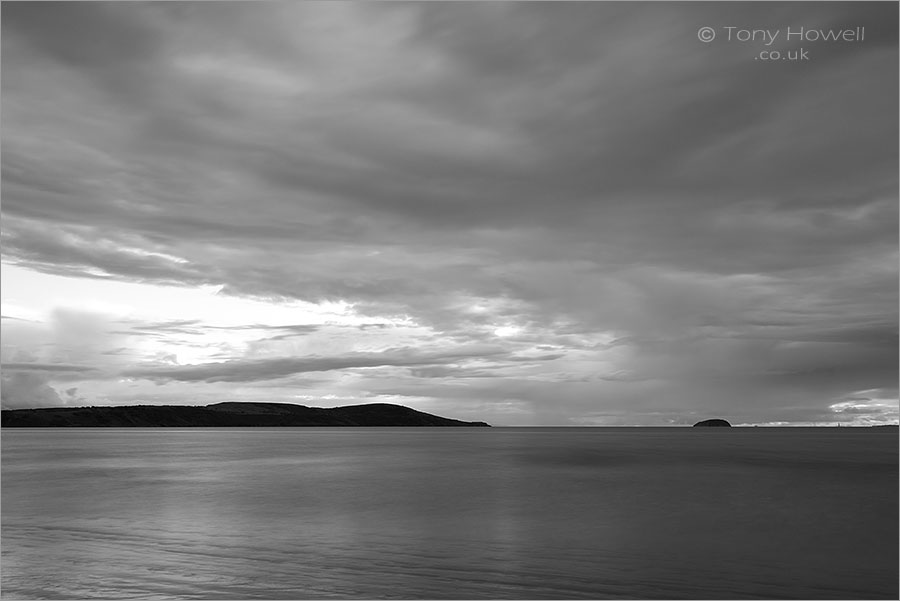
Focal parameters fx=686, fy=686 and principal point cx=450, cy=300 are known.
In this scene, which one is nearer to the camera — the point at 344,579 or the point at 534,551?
the point at 344,579

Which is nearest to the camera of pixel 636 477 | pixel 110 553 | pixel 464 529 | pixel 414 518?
pixel 110 553

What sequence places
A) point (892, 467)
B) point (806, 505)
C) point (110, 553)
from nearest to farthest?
point (110, 553)
point (806, 505)
point (892, 467)

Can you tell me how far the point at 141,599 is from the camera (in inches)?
720

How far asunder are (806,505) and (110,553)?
37628 millimetres

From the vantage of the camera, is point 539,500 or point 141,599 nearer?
point 141,599

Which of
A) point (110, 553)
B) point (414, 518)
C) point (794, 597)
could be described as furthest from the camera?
point (414, 518)

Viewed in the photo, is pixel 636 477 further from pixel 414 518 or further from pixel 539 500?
pixel 414 518

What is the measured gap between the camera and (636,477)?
60094 millimetres

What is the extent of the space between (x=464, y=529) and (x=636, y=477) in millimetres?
32298

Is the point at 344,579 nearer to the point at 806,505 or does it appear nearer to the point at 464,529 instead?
the point at 464,529

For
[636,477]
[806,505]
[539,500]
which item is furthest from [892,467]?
[539,500]

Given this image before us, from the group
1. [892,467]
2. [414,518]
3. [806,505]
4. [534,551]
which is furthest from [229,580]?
[892,467]

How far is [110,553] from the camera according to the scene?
25094 mm

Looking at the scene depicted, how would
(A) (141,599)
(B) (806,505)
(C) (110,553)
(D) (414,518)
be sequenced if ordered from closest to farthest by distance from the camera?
(A) (141,599)
(C) (110,553)
(D) (414,518)
(B) (806,505)
